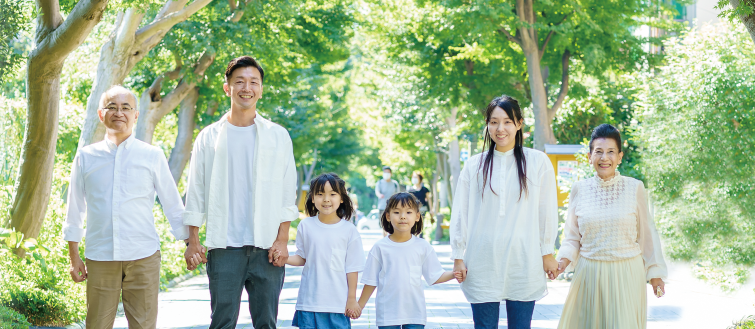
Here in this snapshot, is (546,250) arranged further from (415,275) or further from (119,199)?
(119,199)

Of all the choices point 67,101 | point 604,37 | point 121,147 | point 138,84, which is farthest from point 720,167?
point 67,101

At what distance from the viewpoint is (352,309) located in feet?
16.2

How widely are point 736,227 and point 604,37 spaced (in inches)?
190

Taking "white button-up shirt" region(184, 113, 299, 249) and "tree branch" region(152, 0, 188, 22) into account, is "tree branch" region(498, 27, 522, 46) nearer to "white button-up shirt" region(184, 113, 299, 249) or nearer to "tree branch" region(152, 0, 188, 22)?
"tree branch" region(152, 0, 188, 22)

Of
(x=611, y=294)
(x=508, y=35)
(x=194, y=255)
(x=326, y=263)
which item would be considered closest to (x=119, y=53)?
(x=326, y=263)

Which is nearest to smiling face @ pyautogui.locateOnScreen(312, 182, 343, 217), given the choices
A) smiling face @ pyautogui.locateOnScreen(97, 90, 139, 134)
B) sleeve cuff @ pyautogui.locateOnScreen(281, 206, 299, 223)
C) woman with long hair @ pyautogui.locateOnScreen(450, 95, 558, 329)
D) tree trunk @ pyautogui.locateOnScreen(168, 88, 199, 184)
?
sleeve cuff @ pyautogui.locateOnScreen(281, 206, 299, 223)

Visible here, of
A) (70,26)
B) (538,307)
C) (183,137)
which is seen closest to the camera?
(70,26)

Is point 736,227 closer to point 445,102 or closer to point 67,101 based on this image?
point 445,102

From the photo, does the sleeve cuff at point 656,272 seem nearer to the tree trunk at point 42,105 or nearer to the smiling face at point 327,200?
the smiling face at point 327,200

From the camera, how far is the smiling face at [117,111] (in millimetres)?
4723

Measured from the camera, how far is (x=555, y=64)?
54.2ft

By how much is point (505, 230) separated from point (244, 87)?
1.69 m

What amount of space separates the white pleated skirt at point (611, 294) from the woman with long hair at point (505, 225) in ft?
1.63

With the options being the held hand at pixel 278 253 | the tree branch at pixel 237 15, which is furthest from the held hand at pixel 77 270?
the tree branch at pixel 237 15
